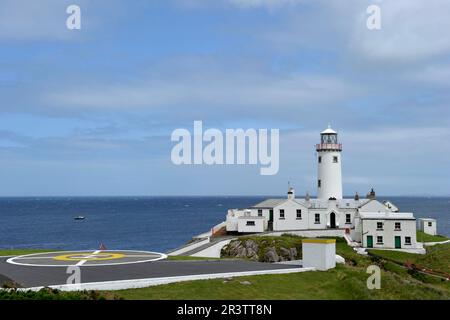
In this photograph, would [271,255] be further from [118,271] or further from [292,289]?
[292,289]

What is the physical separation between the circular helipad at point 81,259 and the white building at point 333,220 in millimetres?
27026

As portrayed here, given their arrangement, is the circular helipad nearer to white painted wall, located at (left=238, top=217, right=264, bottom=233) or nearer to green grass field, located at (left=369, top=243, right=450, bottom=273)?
white painted wall, located at (left=238, top=217, right=264, bottom=233)

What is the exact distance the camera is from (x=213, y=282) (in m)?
23.2

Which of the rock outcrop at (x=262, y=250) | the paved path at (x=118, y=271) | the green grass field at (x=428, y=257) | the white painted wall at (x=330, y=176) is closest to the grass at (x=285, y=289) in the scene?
the paved path at (x=118, y=271)

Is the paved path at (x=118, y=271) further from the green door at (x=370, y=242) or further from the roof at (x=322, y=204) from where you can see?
the roof at (x=322, y=204)

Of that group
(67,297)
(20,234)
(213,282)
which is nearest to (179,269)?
(213,282)

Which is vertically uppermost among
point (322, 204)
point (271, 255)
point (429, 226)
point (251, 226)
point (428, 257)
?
point (322, 204)

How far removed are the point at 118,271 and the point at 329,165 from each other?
4614cm

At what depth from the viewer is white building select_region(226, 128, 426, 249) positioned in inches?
2207

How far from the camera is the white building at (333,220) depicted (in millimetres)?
56062

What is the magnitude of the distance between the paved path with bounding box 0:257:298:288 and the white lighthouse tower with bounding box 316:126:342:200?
3978 cm

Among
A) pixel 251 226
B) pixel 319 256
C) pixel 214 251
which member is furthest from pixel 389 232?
pixel 319 256

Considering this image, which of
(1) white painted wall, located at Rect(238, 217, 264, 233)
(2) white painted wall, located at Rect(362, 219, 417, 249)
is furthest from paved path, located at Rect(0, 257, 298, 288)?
(2) white painted wall, located at Rect(362, 219, 417, 249)

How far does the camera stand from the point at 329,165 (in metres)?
68.4
